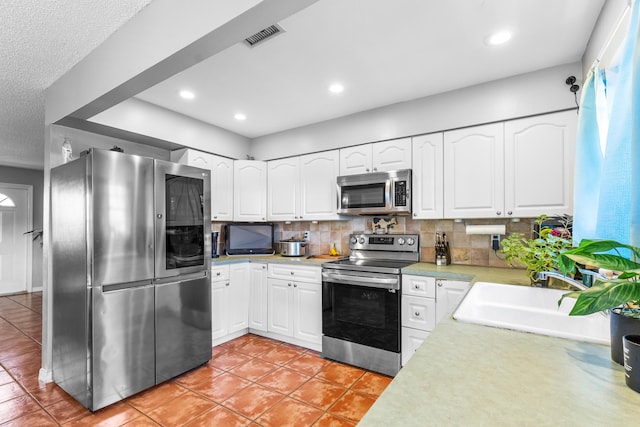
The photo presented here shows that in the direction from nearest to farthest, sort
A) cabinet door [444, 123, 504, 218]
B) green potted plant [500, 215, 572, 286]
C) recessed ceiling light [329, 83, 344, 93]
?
green potted plant [500, 215, 572, 286] → cabinet door [444, 123, 504, 218] → recessed ceiling light [329, 83, 344, 93]

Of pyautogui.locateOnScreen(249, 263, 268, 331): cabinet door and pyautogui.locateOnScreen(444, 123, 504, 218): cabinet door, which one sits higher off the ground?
pyautogui.locateOnScreen(444, 123, 504, 218): cabinet door

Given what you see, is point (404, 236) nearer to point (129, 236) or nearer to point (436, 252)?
point (436, 252)

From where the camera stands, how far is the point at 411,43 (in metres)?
1.98

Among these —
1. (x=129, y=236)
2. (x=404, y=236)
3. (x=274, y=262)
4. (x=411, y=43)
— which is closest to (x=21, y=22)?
(x=129, y=236)

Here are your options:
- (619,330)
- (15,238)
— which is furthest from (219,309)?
(15,238)

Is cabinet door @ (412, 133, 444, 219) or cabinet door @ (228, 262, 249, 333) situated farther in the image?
cabinet door @ (228, 262, 249, 333)

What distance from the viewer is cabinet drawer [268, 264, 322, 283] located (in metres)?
3.03

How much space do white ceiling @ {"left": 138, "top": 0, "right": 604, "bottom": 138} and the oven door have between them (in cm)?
165

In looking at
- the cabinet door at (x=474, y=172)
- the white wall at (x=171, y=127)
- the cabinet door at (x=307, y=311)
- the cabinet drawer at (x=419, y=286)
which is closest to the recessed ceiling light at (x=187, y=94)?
the white wall at (x=171, y=127)

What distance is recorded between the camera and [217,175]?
3529 mm

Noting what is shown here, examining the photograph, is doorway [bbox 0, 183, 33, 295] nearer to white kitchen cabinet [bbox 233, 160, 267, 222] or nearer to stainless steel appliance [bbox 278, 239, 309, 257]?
white kitchen cabinet [bbox 233, 160, 267, 222]

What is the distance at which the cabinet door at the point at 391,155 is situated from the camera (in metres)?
2.89

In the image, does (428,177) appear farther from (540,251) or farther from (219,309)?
(219,309)

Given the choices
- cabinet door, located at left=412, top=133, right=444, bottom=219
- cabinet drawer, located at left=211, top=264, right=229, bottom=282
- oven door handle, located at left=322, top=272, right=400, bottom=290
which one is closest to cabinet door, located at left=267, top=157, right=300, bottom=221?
cabinet drawer, located at left=211, top=264, right=229, bottom=282
